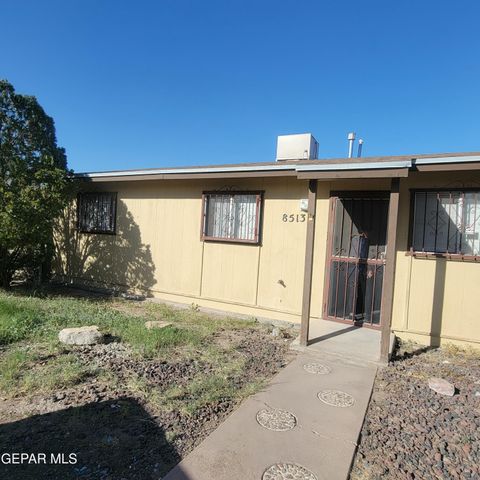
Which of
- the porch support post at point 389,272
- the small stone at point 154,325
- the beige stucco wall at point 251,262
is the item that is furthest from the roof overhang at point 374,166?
the small stone at point 154,325

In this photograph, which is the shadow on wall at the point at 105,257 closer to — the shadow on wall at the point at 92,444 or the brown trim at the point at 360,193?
the brown trim at the point at 360,193

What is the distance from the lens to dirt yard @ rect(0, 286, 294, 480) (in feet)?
7.38

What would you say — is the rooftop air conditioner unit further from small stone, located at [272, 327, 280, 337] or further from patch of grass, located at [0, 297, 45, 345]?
patch of grass, located at [0, 297, 45, 345]

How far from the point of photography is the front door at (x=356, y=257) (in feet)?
17.5

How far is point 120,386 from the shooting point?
3197 millimetres

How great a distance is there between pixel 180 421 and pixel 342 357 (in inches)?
94.6

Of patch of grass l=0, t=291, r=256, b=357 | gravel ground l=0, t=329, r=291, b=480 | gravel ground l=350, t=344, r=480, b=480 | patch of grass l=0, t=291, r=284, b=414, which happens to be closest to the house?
gravel ground l=350, t=344, r=480, b=480

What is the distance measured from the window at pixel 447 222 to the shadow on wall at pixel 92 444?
436 cm

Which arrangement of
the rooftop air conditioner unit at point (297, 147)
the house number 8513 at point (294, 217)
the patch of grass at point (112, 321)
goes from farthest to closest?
the rooftop air conditioner unit at point (297, 147)
the house number 8513 at point (294, 217)
the patch of grass at point (112, 321)

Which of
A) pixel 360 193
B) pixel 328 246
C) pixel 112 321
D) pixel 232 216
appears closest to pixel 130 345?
pixel 112 321

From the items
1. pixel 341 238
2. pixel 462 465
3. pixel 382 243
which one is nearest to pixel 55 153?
pixel 341 238

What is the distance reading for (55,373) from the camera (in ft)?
11.0

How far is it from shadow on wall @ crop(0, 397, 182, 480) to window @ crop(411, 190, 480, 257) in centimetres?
436

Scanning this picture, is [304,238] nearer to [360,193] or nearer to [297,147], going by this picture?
[360,193]
